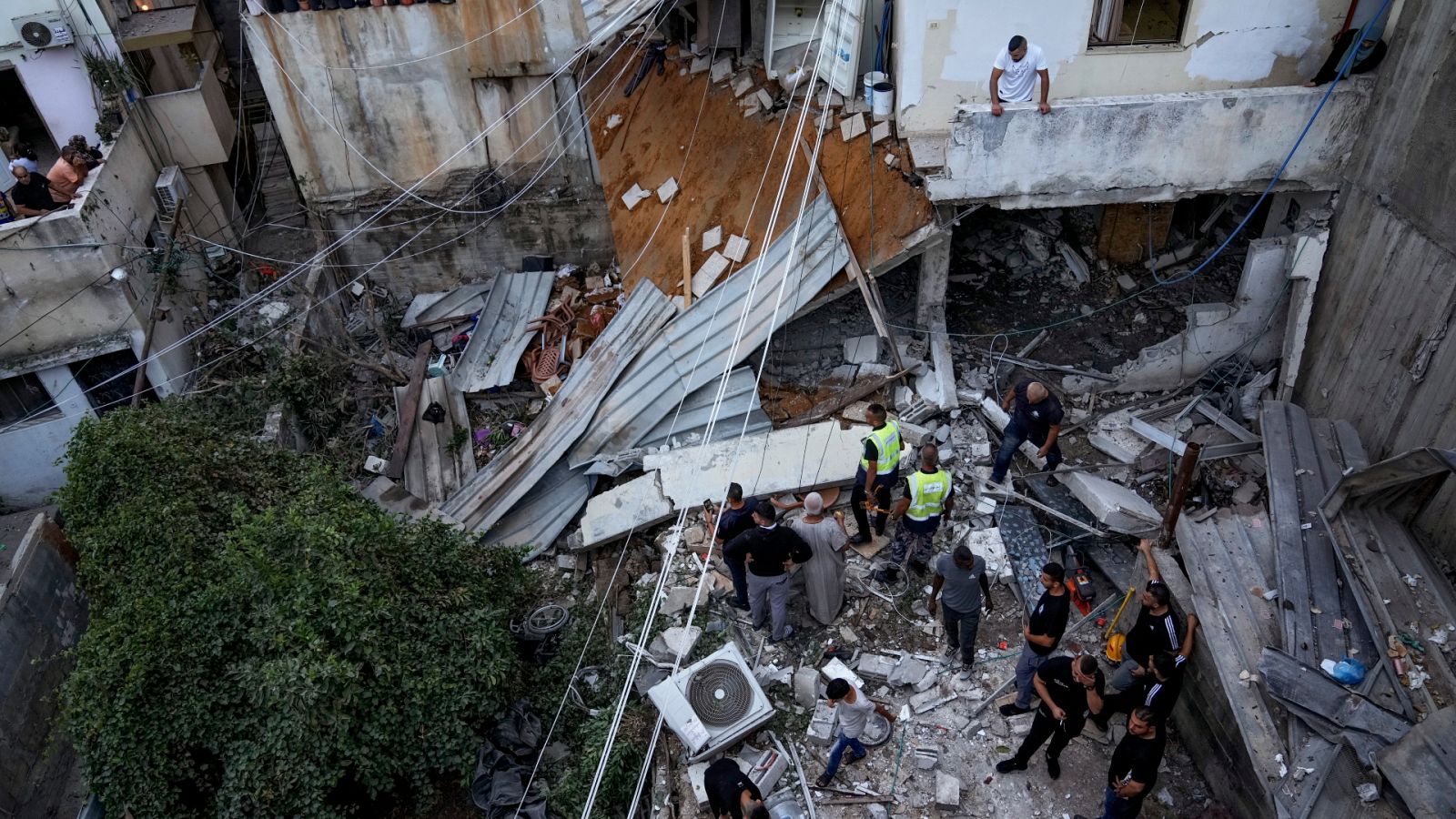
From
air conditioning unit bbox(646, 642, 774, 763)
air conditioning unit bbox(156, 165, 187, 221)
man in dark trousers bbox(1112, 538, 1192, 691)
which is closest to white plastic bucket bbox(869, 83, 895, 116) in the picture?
man in dark trousers bbox(1112, 538, 1192, 691)

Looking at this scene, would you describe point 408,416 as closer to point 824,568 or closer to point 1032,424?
point 824,568

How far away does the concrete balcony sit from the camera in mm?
8484

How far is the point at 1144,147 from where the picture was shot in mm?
8703

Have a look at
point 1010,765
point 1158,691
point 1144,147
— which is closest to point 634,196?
point 1144,147

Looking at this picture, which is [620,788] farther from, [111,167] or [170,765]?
[111,167]

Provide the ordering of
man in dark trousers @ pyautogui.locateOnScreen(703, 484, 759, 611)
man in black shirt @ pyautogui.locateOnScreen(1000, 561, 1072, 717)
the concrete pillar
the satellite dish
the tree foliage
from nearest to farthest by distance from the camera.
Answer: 1. man in black shirt @ pyautogui.locateOnScreen(1000, 561, 1072, 717)
2. the tree foliage
3. man in dark trousers @ pyautogui.locateOnScreen(703, 484, 759, 611)
4. the concrete pillar
5. the satellite dish

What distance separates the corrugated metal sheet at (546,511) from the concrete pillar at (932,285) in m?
4.34

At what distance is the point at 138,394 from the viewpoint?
11.5 meters

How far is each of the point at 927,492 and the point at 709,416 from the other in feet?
10.9

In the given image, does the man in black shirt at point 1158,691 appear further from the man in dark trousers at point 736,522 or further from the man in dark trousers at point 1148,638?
the man in dark trousers at point 736,522

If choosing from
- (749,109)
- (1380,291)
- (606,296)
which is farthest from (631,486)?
(1380,291)

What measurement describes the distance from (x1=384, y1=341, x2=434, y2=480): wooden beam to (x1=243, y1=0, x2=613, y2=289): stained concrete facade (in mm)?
2426

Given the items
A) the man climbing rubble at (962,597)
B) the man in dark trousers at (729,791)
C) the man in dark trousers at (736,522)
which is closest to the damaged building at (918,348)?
the man climbing rubble at (962,597)

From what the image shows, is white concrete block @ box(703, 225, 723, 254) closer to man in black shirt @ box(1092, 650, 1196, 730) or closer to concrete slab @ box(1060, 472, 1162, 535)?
concrete slab @ box(1060, 472, 1162, 535)
